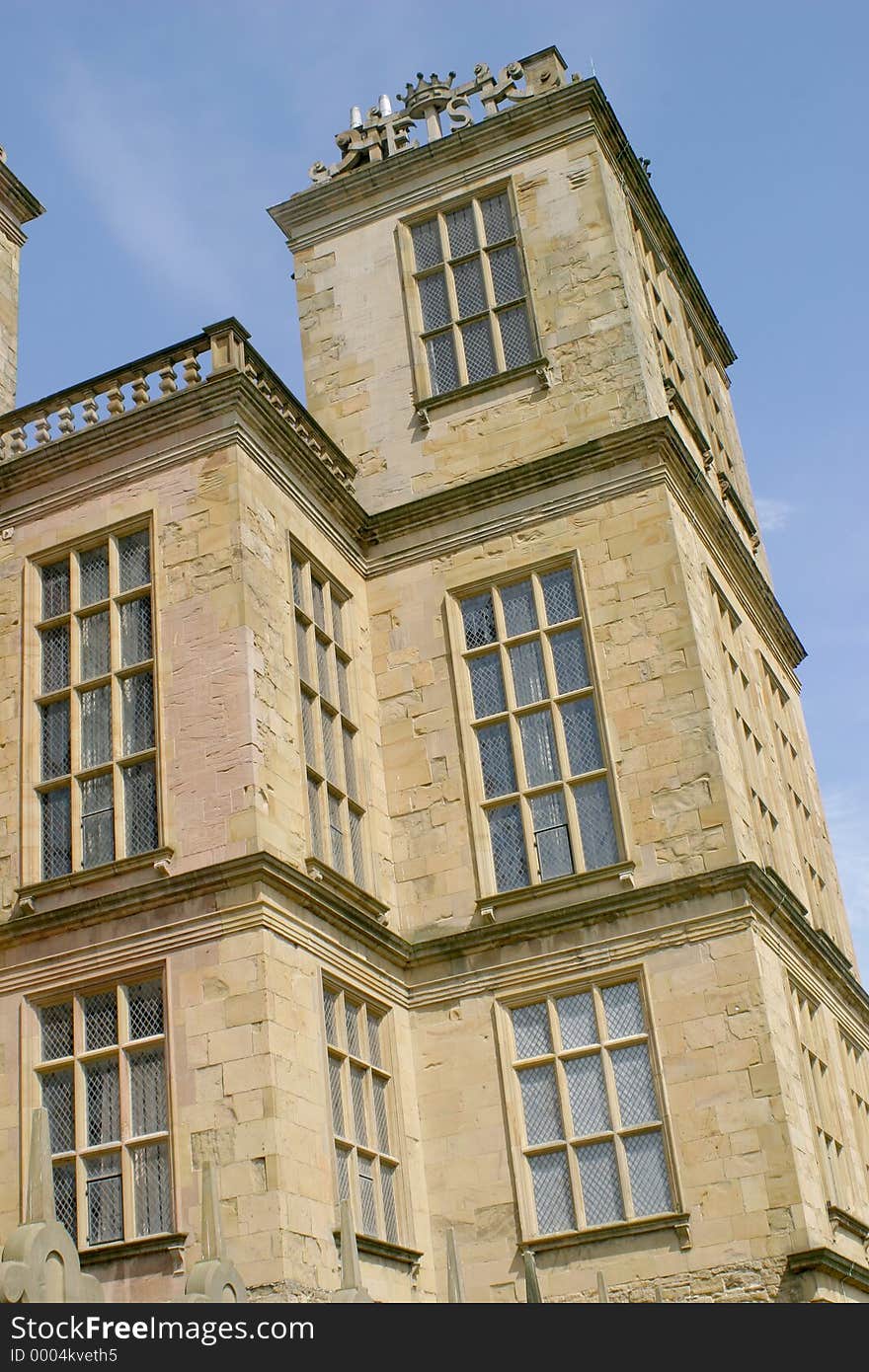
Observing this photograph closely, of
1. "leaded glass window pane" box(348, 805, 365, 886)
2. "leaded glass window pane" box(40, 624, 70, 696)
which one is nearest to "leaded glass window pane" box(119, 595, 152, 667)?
"leaded glass window pane" box(40, 624, 70, 696)

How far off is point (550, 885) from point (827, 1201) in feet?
13.5

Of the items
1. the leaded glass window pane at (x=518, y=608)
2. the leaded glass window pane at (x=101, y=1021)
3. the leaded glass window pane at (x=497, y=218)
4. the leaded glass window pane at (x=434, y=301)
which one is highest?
the leaded glass window pane at (x=497, y=218)

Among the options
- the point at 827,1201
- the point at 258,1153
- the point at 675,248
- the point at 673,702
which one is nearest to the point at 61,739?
the point at 258,1153

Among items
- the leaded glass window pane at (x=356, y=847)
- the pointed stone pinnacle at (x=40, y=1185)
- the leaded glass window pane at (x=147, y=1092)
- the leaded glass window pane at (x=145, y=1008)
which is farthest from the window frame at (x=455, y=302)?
the pointed stone pinnacle at (x=40, y=1185)

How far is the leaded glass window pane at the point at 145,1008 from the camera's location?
14922 mm

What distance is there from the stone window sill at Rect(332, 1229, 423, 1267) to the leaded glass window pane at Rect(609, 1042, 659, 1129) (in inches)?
93.6

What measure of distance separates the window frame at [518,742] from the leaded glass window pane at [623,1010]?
3.83ft

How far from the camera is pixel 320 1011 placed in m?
15.2

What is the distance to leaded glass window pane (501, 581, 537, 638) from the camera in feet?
61.2

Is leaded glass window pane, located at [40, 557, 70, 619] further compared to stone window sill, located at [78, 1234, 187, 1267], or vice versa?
leaded glass window pane, located at [40, 557, 70, 619]

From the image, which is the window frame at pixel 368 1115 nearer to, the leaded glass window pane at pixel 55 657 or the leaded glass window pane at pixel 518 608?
the leaded glass window pane at pixel 55 657

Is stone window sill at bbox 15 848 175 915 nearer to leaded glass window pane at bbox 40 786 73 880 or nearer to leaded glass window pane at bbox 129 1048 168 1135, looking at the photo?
leaded glass window pane at bbox 40 786 73 880
